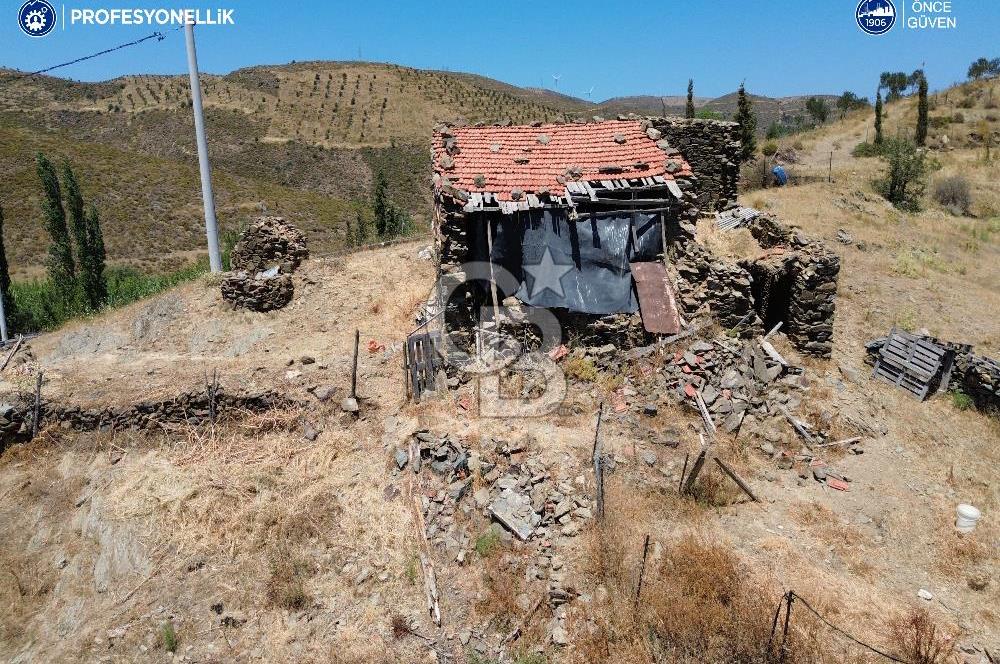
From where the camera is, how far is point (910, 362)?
36.7 ft

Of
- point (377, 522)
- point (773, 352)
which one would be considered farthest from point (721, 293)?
point (377, 522)

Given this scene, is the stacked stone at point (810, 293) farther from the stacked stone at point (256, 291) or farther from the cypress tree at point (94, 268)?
the cypress tree at point (94, 268)

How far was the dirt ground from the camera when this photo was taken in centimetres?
679

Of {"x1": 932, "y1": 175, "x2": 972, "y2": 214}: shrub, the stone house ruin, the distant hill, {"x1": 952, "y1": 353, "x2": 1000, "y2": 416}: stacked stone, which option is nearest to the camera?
{"x1": 952, "y1": 353, "x2": 1000, "y2": 416}: stacked stone

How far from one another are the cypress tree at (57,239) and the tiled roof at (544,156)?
2051 cm

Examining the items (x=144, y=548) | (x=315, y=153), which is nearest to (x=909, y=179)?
(x=144, y=548)

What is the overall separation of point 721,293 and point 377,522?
7.87m

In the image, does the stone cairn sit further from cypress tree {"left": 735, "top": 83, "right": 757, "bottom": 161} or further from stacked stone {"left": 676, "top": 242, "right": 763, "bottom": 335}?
cypress tree {"left": 735, "top": 83, "right": 757, "bottom": 161}

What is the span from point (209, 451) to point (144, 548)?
2.00m

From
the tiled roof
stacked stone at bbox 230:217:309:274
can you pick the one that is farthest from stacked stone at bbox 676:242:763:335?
stacked stone at bbox 230:217:309:274

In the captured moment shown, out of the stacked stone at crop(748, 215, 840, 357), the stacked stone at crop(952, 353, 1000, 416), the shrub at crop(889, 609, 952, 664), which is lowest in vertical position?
the shrub at crop(889, 609, 952, 664)

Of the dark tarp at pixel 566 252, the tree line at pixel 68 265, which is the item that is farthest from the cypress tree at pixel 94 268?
the dark tarp at pixel 566 252

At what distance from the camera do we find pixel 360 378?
11258 millimetres

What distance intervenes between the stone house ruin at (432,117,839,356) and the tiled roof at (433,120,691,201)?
0.05 meters
